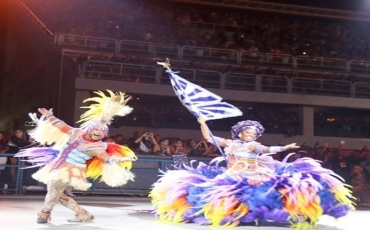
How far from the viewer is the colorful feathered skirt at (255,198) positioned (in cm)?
566

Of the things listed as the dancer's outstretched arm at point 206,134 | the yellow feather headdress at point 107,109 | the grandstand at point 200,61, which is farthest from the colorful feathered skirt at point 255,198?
the grandstand at point 200,61

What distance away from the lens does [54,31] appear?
17.5 metres

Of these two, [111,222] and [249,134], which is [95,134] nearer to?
[111,222]

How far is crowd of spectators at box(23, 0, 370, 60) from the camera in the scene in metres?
18.8

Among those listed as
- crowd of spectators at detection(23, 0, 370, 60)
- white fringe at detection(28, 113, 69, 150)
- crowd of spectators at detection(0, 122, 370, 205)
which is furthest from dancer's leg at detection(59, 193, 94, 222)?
crowd of spectators at detection(23, 0, 370, 60)

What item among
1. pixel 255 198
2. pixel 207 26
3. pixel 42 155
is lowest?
pixel 255 198

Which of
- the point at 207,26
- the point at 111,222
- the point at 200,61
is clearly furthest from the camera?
the point at 207,26

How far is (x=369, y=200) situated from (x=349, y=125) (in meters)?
7.28

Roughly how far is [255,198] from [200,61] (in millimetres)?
11617

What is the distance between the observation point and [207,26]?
66.8 feet

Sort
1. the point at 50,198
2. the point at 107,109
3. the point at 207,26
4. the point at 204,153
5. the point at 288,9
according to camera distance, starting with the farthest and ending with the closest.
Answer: the point at 288,9 → the point at 207,26 → the point at 204,153 → the point at 107,109 → the point at 50,198

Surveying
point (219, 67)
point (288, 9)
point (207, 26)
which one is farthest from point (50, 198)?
point (288, 9)

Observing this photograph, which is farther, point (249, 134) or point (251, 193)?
point (249, 134)

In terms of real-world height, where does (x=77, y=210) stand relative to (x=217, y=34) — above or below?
below
